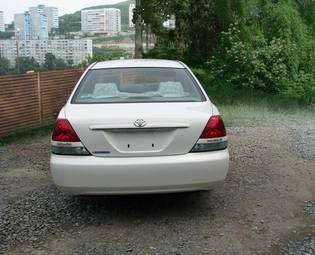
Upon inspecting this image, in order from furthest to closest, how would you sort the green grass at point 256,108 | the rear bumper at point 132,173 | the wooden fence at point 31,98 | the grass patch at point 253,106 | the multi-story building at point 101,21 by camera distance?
the multi-story building at point 101,21
the grass patch at point 253,106
the green grass at point 256,108
the wooden fence at point 31,98
the rear bumper at point 132,173

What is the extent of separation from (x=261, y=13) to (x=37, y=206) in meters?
14.1

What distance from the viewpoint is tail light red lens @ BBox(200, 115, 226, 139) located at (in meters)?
4.58

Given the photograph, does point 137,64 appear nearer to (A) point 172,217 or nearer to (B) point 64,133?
(B) point 64,133

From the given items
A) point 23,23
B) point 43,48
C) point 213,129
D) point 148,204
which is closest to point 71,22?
point 23,23

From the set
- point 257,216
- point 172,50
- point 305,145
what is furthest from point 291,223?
point 172,50

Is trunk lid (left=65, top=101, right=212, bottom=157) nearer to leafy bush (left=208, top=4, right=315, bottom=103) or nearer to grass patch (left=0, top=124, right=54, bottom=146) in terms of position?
grass patch (left=0, top=124, right=54, bottom=146)

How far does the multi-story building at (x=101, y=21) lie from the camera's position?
54.9 metres

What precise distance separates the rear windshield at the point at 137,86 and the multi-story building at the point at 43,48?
2784cm

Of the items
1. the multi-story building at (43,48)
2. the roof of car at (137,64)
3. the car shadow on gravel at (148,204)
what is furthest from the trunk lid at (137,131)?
the multi-story building at (43,48)

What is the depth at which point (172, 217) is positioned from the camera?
4.91m

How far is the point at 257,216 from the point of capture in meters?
4.93

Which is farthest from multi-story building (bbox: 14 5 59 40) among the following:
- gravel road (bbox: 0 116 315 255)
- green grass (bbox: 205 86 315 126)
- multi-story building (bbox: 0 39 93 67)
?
gravel road (bbox: 0 116 315 255)

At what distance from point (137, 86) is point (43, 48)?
137 feet

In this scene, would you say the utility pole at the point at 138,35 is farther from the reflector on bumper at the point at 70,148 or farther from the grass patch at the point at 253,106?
the reflector on bumper at the point at 70,148
